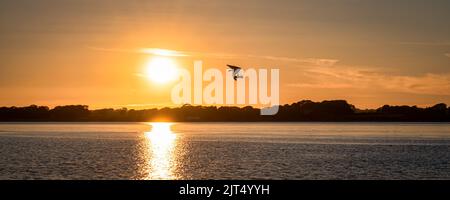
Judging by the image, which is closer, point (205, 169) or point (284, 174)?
point (284, 174)

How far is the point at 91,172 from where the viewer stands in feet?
220

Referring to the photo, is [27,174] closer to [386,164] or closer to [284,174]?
[284,174]

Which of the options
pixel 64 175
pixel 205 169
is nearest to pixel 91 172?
pixel 64 175
